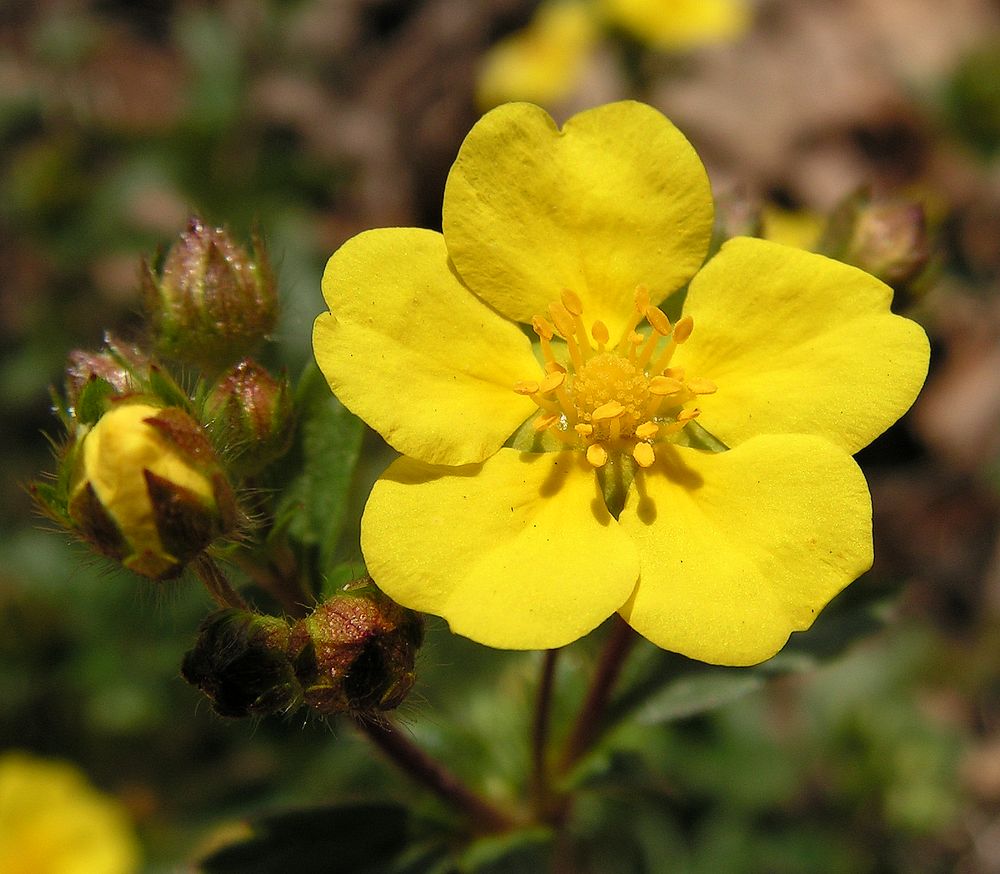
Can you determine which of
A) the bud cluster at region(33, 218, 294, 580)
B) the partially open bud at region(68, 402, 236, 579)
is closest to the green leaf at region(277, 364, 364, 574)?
the bud cluster at region(33, 218, 294, 580)

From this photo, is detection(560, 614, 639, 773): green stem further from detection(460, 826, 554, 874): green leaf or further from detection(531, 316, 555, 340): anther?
detection(531, 316, 555, 340): anther

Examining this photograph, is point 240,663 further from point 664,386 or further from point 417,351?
point 664,386

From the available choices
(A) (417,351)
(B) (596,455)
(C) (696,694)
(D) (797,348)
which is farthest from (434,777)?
(D) (797,348)

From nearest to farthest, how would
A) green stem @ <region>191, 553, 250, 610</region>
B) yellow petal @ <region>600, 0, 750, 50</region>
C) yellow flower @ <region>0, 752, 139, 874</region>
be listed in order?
green stem @ <region>191, 553, 250, 610</region>, yellow flower @ <region>0, 752, 139, 874</region>, yellow petal @ <region>600, 0, 750, 50</region>

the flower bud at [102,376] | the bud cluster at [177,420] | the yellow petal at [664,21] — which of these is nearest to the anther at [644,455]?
the bud cluster at [177,420]

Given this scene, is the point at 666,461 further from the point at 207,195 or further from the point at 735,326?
the point at 207,195

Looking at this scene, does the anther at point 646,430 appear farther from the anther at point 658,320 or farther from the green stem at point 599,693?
the green stem at point 599,693
